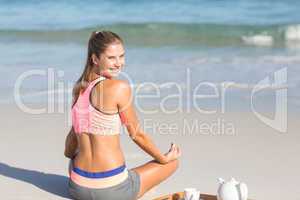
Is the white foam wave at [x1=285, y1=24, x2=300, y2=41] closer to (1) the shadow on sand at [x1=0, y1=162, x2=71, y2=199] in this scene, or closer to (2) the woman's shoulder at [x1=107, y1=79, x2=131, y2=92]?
(1) the shadow on sand at [x1=0, y1=162, x2=71, y2=199]

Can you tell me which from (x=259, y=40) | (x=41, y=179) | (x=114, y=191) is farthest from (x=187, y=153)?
(x=259, y=40)

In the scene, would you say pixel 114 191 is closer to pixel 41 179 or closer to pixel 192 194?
pixel 192 194

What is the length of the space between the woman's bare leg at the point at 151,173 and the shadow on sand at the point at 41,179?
43cm

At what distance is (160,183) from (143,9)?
9.43 m

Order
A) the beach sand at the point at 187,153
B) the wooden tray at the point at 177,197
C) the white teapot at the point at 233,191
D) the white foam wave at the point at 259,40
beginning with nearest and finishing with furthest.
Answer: the white teapot at the point at 233,191 → the wooden tray at the point at 177,197 → the beach sand at the point at 187,153 → the white foam wave at the point at 259,40

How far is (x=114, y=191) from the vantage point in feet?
11.8

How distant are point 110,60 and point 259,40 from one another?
23.4 ft

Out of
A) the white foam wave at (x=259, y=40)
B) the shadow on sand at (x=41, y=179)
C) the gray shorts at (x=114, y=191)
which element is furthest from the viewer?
the white foam wave at (x=259, y=40)

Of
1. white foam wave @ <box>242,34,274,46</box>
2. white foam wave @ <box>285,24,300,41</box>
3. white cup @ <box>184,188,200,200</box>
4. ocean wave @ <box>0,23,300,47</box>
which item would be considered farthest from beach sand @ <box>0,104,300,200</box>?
white foam wave @ <box>285,24,300,41</box>

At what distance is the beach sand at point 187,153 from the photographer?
421 cm

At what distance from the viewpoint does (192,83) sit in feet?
23.4

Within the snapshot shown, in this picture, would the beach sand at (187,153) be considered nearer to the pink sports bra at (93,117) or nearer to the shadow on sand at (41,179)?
the shadow on sand at (41,179)

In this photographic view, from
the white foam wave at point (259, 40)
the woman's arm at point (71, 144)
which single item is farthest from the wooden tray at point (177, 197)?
the white foam wave at point (259, 40)

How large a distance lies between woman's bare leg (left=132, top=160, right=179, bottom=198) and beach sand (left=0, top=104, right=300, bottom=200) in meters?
0.22
